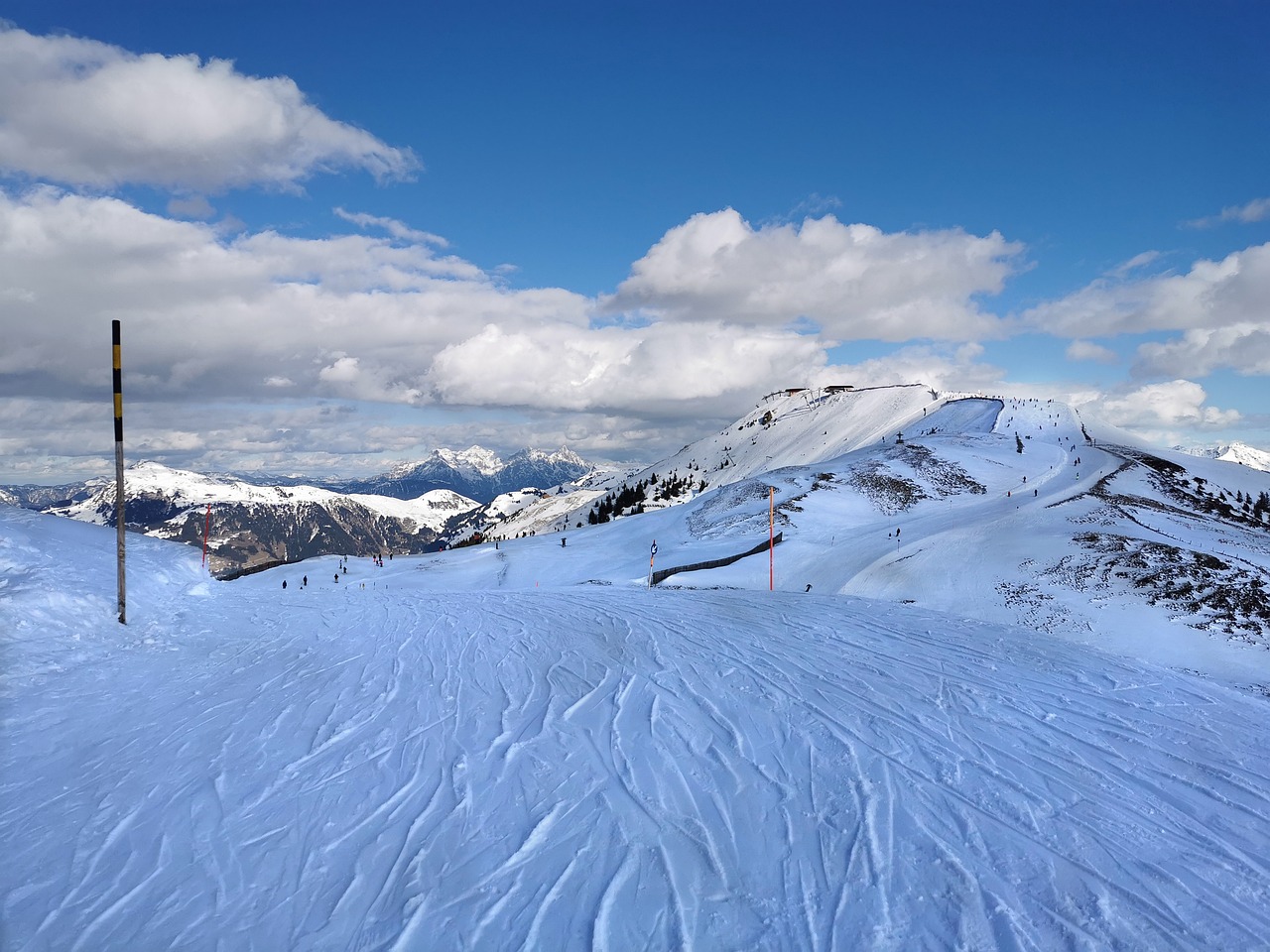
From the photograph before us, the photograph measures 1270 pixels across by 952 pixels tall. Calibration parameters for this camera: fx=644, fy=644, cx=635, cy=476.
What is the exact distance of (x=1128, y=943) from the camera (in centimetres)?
458

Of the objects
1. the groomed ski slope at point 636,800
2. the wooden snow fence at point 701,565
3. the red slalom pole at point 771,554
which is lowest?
the wooden snow fence at point 701,565

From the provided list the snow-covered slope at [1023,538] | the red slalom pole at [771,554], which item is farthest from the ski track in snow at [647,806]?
the red slalom pole at [771,554]

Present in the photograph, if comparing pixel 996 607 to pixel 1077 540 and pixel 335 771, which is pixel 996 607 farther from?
pixel 335 771

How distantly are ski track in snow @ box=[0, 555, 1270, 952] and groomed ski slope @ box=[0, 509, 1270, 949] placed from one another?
32mm

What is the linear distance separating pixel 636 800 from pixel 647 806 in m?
0.16

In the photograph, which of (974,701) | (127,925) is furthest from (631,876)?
(974,701)

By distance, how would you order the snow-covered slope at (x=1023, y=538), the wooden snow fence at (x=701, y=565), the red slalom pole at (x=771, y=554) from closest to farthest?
the snow-covered slope at (x=1023, y=538) < the red slalom pole at (x=771, y=554) < the wooden snow fence at (x=701, y=565)

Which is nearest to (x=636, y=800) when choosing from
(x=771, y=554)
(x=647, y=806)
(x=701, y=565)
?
(x=647, y=806)

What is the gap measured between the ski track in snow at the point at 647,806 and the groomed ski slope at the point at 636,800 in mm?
32

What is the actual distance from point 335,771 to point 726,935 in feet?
16.6

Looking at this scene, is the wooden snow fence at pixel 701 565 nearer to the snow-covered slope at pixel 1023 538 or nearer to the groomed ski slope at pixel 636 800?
the snow-covered slope at pixel 1023 538

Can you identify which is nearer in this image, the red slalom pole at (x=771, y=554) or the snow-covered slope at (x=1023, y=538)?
the snow-covered slope at (x=1023, y=538)

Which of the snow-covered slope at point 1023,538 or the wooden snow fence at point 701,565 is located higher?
the snow-covered slope at point 1023,538

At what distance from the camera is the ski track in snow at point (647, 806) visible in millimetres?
4980
